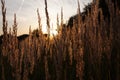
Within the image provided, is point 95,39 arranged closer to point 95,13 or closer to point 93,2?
point 95,13

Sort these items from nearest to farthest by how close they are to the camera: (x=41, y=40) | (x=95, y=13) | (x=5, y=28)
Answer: (x=5, y=28), (x=95, y=13), (x=41, y=40)

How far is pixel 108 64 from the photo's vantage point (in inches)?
84.4

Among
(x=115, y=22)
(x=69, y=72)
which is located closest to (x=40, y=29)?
(x=69, y=72)

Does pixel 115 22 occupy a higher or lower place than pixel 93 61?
higher

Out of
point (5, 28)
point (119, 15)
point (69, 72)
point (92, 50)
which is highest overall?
point (119, 15)

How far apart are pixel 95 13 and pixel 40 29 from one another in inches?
30.1

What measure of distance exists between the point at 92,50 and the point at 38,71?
95 cm

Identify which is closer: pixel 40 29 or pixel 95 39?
pixel 95 39

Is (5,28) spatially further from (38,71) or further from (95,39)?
(38,71)

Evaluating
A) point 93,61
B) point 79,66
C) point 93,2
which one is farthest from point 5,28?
point 93,2

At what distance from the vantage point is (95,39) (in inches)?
82.4

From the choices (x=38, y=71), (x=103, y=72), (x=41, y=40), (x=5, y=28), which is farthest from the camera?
(x=41, y=40)

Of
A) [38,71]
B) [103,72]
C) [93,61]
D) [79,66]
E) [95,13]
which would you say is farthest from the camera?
[38,71]

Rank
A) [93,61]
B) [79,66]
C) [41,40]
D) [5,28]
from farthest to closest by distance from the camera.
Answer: [41,40] < [93,61] < [5,28] < [79,66]
